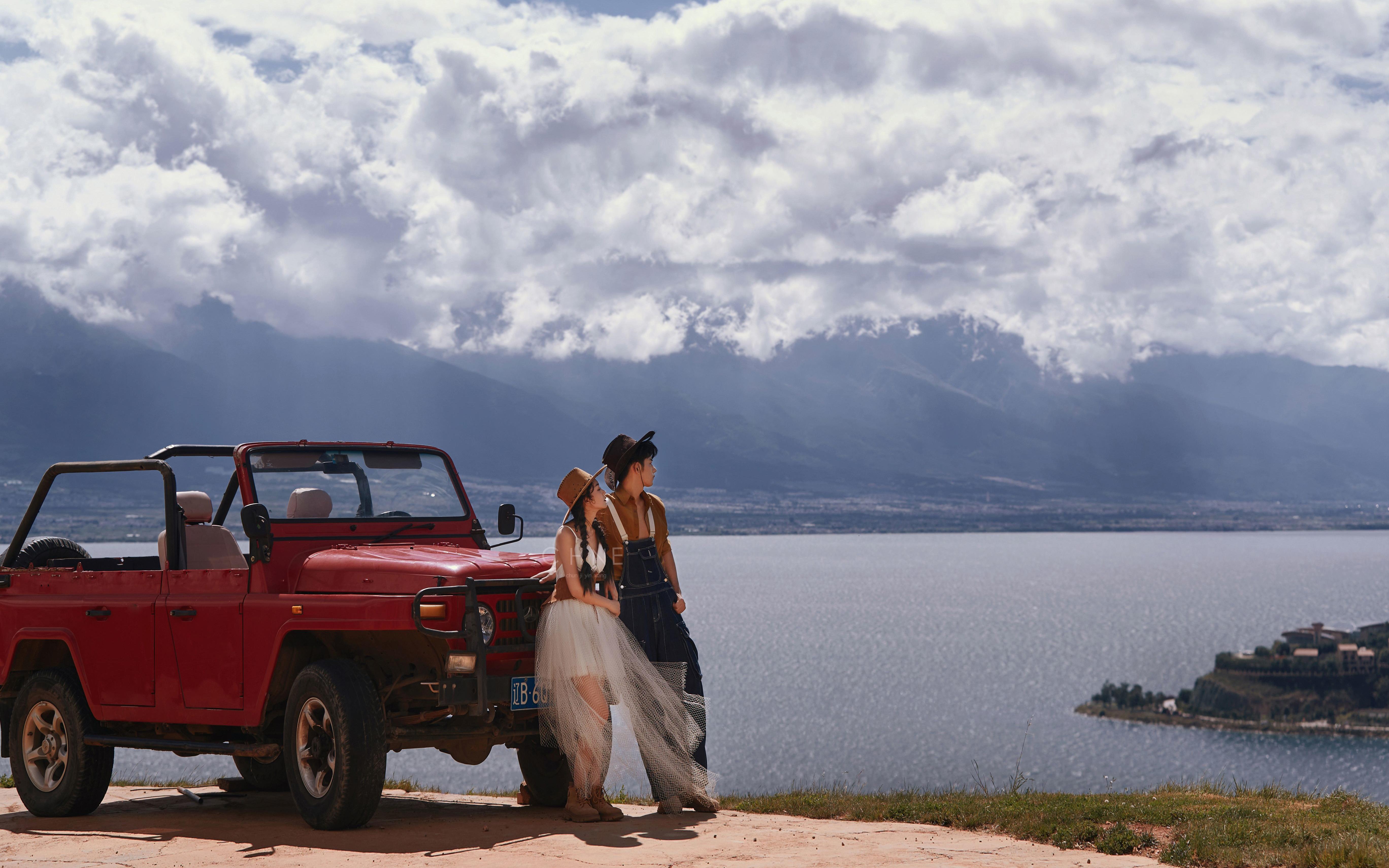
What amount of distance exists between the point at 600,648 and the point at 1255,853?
4.41 m

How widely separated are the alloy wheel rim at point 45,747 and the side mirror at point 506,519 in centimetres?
388

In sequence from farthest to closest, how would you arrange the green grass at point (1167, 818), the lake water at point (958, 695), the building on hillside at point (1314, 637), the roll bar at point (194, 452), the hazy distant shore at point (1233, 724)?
the building on hillside at point (1314, 637), the hazy distant shore at point (1233, 724), the lake water at point (958, 695), the roll bar at point (194, 452), the green grass at point (1167, 818)

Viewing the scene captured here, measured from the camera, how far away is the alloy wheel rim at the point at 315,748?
908cm

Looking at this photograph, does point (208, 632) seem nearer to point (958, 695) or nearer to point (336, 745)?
point (336, 745)

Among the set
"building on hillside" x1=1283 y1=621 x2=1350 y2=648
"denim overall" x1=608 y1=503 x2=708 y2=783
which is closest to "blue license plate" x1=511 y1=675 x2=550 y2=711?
"denim overall" x1=608 y1=503 x2=708 y2=783

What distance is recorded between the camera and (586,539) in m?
9.30

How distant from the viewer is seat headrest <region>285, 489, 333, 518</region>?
10188mm

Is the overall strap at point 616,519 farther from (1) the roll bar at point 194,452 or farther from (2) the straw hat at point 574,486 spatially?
(1) the roll bar at point 194,452

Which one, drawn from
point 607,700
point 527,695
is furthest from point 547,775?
point 527,695

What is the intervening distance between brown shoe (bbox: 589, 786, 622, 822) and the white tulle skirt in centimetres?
7

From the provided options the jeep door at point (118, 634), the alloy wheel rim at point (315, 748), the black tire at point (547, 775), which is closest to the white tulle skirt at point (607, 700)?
the black tire at point (547, 775)

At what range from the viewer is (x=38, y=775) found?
35.9ft

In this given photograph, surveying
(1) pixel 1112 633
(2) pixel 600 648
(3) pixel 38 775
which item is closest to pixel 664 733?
(2) pixel 600 648

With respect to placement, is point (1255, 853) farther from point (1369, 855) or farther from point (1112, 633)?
point (1112, 633)
